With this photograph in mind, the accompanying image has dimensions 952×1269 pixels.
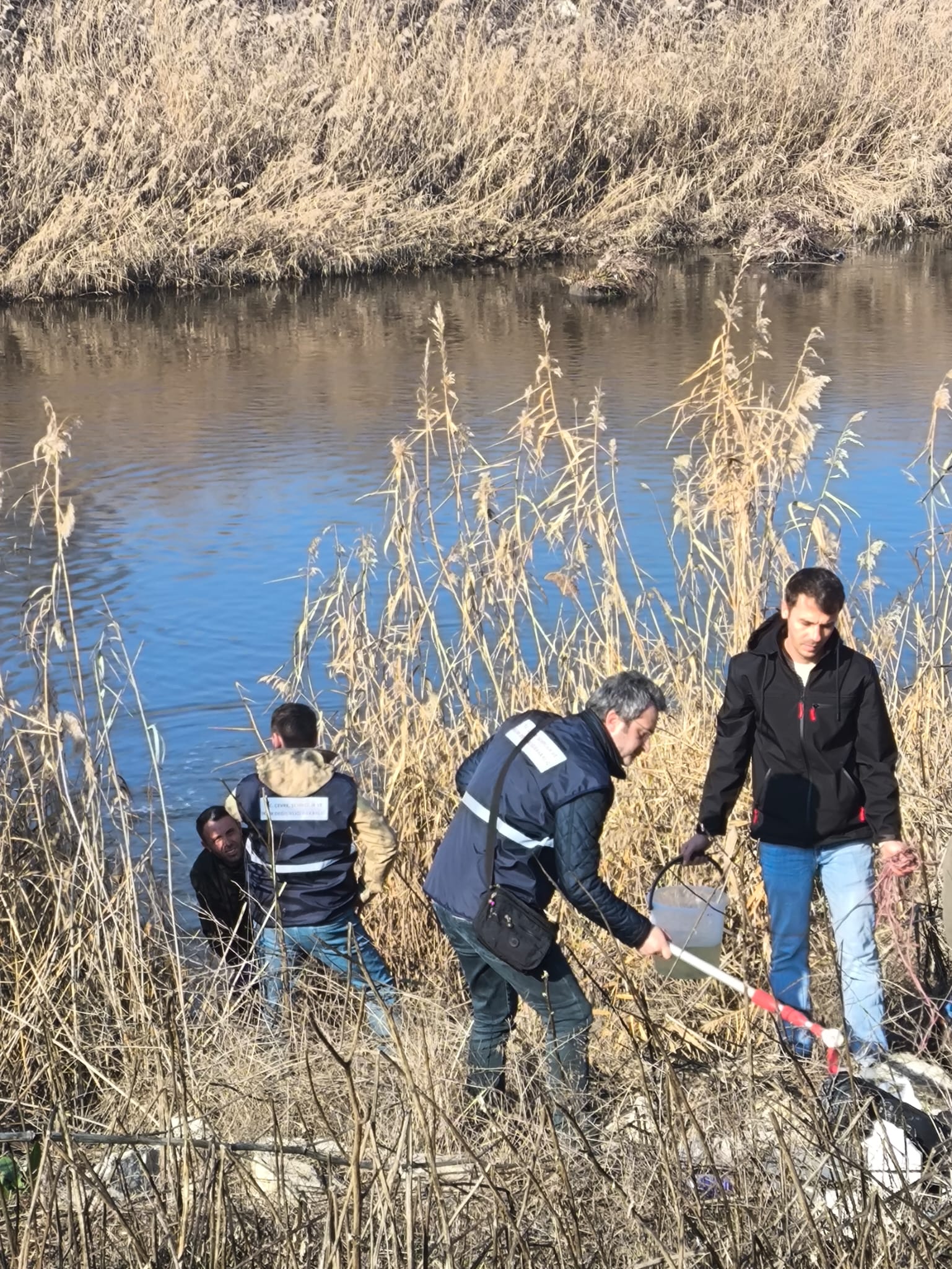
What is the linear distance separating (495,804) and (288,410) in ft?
33.5

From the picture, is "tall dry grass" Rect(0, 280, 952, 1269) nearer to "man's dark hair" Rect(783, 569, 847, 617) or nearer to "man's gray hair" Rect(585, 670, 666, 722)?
"man's gray hair" Rect(585, 670, 666, 722)

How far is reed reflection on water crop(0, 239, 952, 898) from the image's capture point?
9.41 meters

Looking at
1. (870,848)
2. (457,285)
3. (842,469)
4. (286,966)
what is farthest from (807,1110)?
(457,285)

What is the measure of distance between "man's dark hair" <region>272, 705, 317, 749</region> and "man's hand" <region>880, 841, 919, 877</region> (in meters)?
1.75

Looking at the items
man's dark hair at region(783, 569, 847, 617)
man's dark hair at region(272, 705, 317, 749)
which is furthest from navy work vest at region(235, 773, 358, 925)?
man's dark hair at region(783, 569, 847, 617)

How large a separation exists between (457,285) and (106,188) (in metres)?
4.25

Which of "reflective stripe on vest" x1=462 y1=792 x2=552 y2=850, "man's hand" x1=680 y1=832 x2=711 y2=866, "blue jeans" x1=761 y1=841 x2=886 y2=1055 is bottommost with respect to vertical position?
"blue jeans" x1=761 y1=841 x2=886 y2=1055

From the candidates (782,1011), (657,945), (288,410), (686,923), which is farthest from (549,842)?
(288,410)

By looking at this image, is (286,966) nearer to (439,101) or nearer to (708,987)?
(708,987)

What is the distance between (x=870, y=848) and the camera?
4.75 meters

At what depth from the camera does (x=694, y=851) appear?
4777 mm

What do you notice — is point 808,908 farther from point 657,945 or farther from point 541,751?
point 541,751

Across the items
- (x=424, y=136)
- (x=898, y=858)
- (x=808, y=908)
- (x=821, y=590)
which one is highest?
(x=424, y=136)

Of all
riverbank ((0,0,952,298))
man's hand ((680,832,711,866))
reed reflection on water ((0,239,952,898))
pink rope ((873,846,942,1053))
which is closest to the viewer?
pink rope ((873,846,942,1053))
